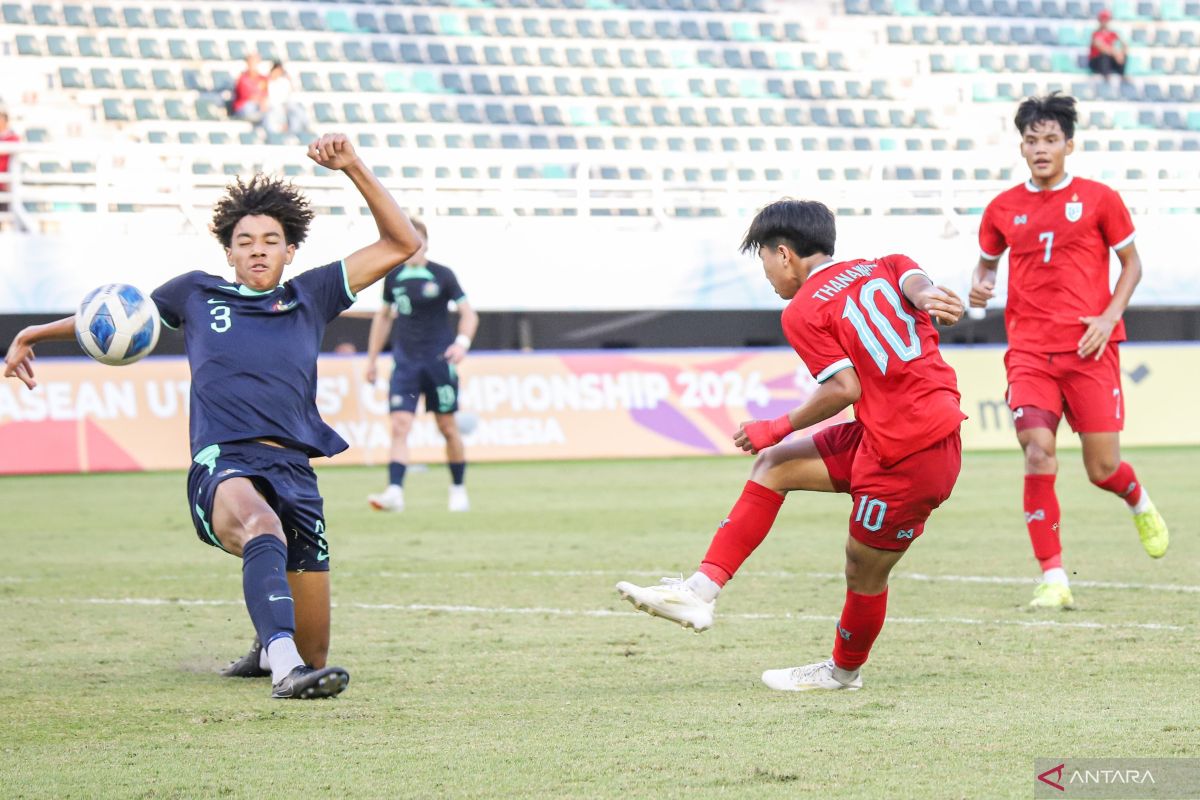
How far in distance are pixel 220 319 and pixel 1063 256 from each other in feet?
13.5

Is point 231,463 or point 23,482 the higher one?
point 231,463

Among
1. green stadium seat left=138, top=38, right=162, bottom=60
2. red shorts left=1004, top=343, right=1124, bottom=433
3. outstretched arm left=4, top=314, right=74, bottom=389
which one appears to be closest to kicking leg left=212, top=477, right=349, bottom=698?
outstretched arm left=4, top=314, right=74, bottom=389

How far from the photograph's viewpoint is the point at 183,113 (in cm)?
2386

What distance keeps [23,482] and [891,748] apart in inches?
567

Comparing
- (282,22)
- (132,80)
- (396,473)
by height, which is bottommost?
(396,473)

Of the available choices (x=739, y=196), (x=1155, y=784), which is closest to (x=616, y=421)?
(x=739, y=196)

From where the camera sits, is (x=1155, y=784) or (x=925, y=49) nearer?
(x=1155, y=784)

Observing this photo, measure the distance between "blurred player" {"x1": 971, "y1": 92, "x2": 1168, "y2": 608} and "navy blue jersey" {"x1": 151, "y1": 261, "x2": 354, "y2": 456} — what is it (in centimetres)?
323

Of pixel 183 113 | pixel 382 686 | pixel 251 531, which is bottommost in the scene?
pixel 382 686

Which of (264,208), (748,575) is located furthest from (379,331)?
(264,208)

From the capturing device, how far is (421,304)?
1302 centimetres

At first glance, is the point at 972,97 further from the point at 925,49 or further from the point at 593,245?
the point at 593,245

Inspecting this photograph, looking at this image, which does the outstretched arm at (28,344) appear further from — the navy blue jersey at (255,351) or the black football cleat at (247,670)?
the black football cleat at (247,670)

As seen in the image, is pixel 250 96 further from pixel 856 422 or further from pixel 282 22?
pixel 856 422
